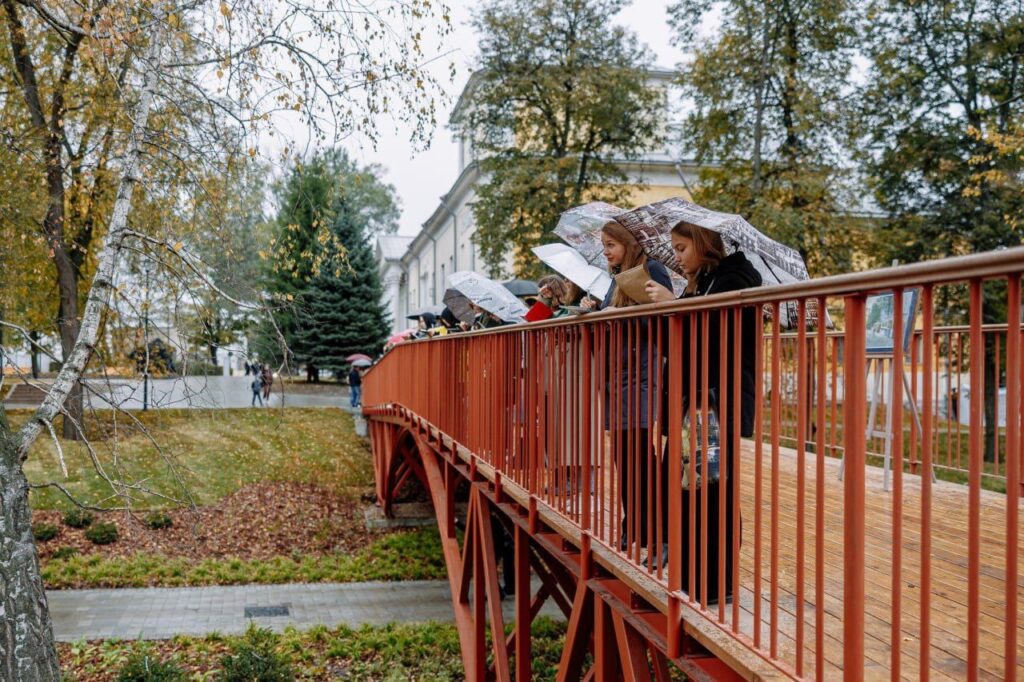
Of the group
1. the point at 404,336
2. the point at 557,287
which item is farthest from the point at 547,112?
the point at 557,287

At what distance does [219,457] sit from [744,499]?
1743 centimetres

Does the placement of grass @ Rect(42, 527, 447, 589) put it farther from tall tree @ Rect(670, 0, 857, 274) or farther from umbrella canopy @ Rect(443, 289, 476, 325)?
tall tree @ Rect(670, 0, 857, 274)

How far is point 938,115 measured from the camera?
2125 cm

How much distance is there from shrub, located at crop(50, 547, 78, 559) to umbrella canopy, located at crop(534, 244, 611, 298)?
448 inches

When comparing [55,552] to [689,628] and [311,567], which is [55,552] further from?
[689,628]

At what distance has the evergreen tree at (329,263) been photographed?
7.83 meters

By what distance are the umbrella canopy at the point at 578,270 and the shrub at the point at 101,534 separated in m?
11.9

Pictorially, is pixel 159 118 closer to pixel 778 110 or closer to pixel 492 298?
pixel 492 298

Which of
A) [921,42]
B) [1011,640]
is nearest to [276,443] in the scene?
[921,42]

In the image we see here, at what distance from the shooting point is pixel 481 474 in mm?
6891

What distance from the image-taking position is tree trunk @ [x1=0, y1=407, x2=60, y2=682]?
612 cm

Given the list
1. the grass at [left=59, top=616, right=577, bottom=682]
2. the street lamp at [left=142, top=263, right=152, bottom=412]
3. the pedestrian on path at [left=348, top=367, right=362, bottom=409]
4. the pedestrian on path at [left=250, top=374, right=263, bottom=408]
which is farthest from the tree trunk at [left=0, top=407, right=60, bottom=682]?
the pedestrian on path at [left=348, top=367, right=362, bottom=409]

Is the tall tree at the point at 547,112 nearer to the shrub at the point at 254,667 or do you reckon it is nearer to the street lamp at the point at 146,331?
the street lamp at the point at 146,331

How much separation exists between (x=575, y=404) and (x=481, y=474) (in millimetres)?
2676
